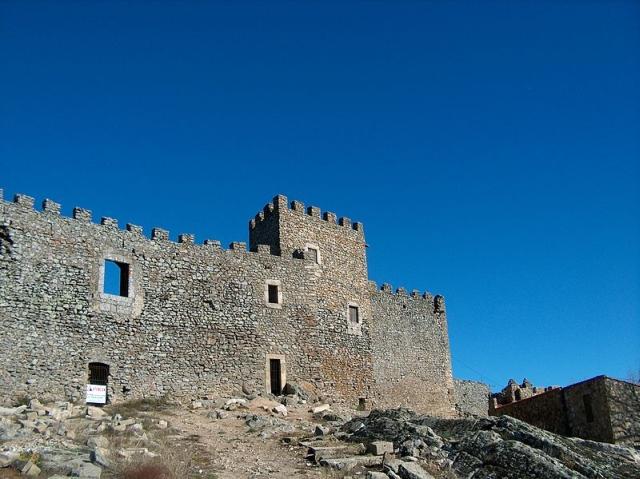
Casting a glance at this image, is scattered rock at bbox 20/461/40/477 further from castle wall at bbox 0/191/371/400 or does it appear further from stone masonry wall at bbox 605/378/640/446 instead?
stone masonry wall at bbox 605/378/640/446

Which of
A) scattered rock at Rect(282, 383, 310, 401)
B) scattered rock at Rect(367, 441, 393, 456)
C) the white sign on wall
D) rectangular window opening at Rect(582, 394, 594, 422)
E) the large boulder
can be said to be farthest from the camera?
scattered rock at Rect(282, 383, 310, 401)

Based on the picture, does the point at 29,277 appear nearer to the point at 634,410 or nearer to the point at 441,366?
the point at 634,410

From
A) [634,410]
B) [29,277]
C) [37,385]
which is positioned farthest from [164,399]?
[634,410]

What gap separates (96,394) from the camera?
76.3 ft

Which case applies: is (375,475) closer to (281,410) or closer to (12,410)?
(281,410)

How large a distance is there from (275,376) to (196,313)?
13.8 feet

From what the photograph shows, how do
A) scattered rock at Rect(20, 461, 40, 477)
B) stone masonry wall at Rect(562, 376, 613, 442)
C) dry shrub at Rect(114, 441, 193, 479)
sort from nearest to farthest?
1. scattered rock at Rect(20, 461, 40, 477)
2. dry shrub at Rect(114, 441, 193, 479)
3. stone masonry wall at Rect(562, 376, 613, 442)

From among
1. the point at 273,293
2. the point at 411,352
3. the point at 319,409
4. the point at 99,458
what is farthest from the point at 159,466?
the point at 411,352

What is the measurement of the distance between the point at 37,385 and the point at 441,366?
21.7 metres

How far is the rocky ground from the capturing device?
571 inches

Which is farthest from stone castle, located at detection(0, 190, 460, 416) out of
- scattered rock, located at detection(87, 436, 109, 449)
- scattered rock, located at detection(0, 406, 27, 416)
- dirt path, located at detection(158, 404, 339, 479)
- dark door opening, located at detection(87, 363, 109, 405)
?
scattered rock, located at detection(87, 436, 109, 449)

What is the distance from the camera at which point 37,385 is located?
22188mm

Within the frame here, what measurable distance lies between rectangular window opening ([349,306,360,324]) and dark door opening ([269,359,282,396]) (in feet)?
16.0

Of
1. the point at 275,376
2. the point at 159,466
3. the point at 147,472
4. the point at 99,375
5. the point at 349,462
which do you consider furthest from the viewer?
the point at 275,376
